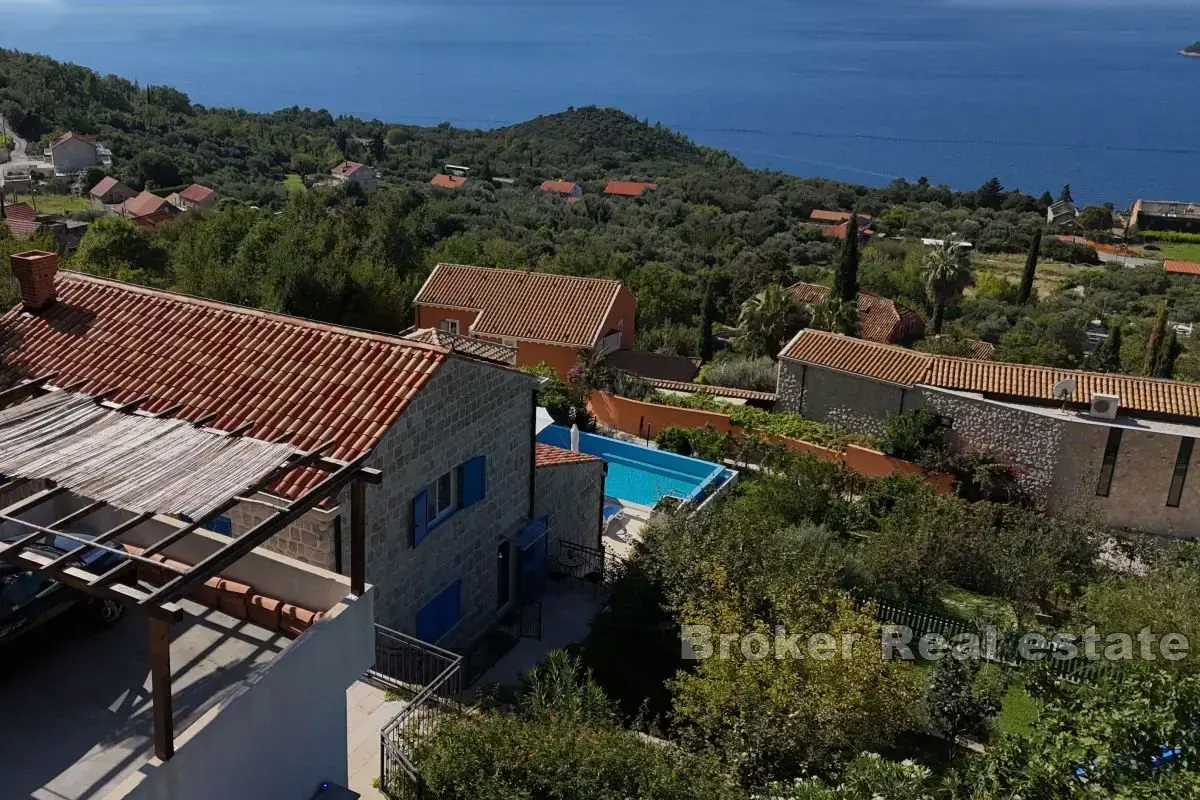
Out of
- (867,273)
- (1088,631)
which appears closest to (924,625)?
(1088,631)

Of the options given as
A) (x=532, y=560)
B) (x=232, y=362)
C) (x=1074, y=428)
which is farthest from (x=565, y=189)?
(x=232, y=362)

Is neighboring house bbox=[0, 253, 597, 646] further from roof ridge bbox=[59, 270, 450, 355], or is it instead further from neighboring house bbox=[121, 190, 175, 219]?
neighboring house bbox=[121, 190, 175, 219]

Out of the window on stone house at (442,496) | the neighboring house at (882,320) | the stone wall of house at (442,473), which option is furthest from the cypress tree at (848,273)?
the window on stone house at (442,496)

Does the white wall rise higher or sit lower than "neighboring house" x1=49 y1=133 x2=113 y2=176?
lower

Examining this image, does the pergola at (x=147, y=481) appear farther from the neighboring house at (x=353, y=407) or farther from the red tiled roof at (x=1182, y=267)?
the red tiled roof at (x=1182, y=267)

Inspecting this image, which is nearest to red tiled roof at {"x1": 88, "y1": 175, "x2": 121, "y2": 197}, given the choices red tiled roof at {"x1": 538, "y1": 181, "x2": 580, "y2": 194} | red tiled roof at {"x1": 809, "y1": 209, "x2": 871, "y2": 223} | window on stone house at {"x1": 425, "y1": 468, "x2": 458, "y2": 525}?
red tiled roof at {"x1": 538, "y1": 181, "x2": 580, "y2": 194}

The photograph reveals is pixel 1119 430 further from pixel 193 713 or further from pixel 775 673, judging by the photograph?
pixel 193 713

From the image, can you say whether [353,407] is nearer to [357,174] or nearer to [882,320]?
[882,320]
